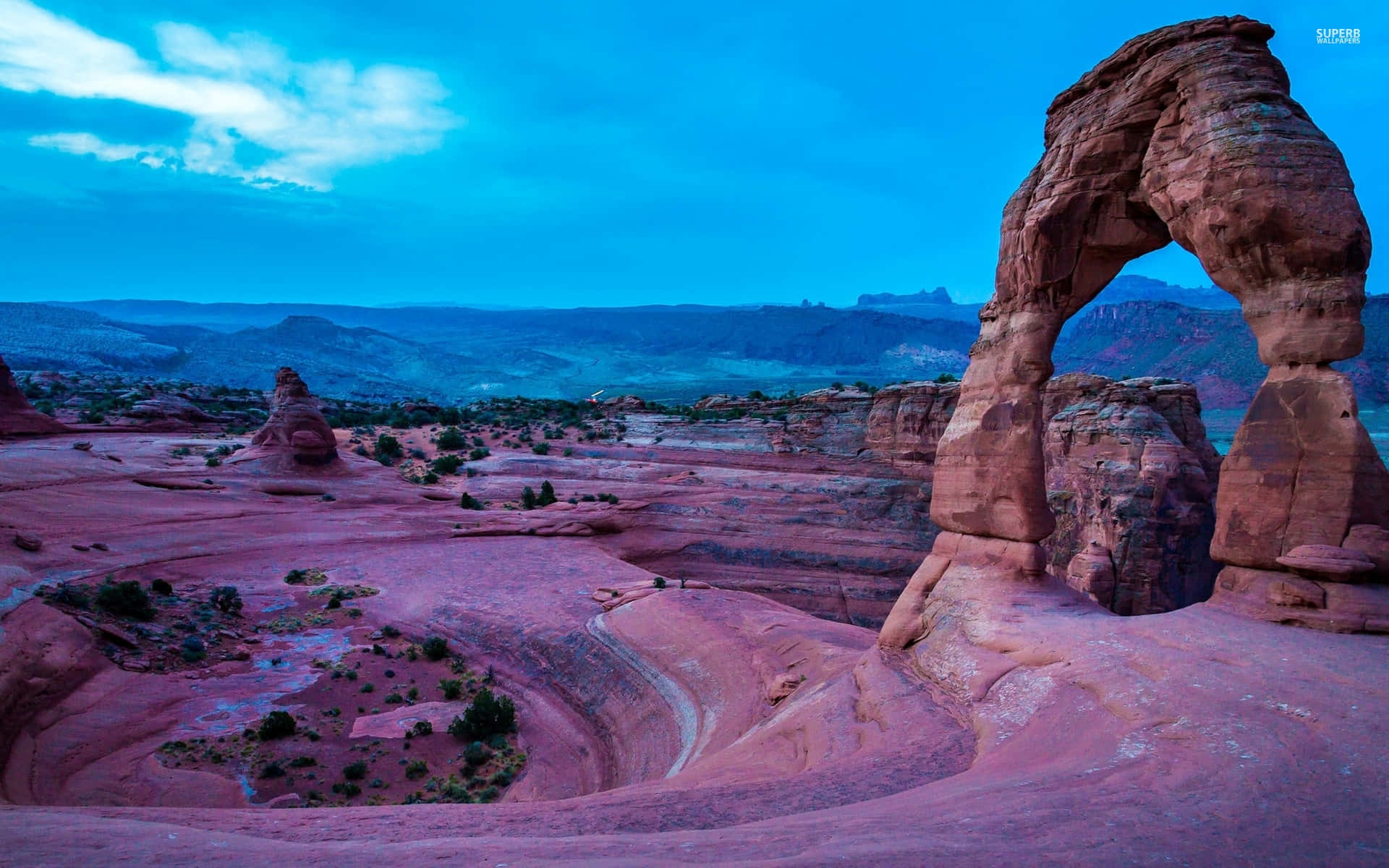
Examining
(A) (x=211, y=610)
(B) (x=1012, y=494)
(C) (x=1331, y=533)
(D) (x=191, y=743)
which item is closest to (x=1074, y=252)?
(B) (x=1012, y=494)

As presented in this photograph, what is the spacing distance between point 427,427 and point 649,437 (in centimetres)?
1336

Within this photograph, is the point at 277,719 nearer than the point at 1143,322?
Yes

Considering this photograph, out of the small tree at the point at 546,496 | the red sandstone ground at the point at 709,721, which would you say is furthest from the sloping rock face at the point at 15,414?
the small tree at the point at 546,496

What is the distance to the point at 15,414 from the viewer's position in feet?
91.3

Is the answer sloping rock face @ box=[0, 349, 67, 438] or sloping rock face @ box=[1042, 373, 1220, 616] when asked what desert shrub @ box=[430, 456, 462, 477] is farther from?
sloping rock face @ box=[1042, 373, 1220, 616]

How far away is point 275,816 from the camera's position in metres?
5.43

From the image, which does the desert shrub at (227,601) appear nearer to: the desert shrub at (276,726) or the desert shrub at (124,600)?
the desert shrub at (124,600)

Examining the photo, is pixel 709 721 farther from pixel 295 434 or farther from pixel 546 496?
pixel 295 434

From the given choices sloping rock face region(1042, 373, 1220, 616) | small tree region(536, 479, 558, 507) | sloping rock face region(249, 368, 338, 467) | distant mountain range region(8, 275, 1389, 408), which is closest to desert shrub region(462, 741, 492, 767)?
small tree region(536, 479, 558, 507)

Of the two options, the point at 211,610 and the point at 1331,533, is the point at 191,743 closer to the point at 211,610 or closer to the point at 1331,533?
the point at 211,610

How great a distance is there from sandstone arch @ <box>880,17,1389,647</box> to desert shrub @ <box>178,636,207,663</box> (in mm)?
12387

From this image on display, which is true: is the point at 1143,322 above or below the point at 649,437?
above

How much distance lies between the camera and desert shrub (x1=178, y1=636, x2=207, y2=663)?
13.4 meters

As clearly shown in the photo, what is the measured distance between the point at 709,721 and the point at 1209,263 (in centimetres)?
961
